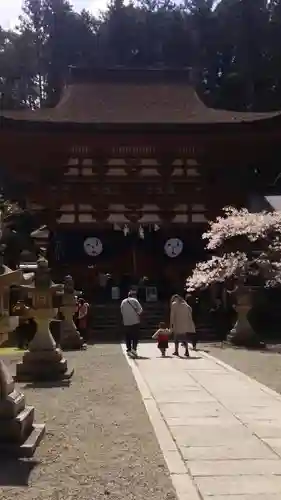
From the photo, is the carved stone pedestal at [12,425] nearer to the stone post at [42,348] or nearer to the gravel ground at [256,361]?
the stone post at [42,348]

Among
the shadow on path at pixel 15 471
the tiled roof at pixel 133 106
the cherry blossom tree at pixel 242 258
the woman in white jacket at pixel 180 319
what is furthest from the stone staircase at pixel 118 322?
the shadow on path at pixel 15 471

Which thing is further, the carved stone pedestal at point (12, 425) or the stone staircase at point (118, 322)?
Answer: the stone staircase at point (118, 322)

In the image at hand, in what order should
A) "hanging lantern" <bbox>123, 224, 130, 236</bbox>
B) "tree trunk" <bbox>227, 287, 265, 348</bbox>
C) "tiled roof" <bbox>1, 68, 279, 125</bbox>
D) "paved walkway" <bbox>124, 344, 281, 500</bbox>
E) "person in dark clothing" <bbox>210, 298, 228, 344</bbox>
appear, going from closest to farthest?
"paved walkway" <bbox>124, 344, 281, 500</bbox> → "tree trunk" <bbox>227, 287, 265, 348</bbox> → "person in dark clothing" <bbox>210, 298, 228, 344</bbox> → "hanging lantern" <bbox>123, 224, 130, 236</bbox> → "tiled roof" <bbox>1, 68, 279, 125</bbox>

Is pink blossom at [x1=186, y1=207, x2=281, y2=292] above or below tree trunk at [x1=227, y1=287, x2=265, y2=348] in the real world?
above

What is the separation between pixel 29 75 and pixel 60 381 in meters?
47.7

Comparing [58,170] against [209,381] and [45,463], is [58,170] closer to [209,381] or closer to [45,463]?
[209,381]

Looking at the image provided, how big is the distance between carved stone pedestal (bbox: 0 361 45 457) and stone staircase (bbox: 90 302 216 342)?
16538mm

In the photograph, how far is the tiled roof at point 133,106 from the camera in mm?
31391

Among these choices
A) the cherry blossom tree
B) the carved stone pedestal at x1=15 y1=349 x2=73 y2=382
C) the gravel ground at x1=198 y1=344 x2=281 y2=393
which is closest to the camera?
the carved stone pedestal at x1=15 y1=349 x2=73 y2=382

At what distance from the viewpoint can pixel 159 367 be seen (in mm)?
14234

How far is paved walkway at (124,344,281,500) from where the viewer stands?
5504 millimetres

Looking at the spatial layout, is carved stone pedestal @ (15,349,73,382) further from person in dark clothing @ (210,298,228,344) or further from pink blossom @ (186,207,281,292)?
person in dark clothing @ (210,298,228,344)

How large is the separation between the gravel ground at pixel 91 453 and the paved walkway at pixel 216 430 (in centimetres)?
19

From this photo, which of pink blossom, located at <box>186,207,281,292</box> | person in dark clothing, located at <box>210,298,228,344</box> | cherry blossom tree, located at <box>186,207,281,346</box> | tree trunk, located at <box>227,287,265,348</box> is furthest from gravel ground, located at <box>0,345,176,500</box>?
person in dark clothing, located at <box>210,298,228,344</box>
